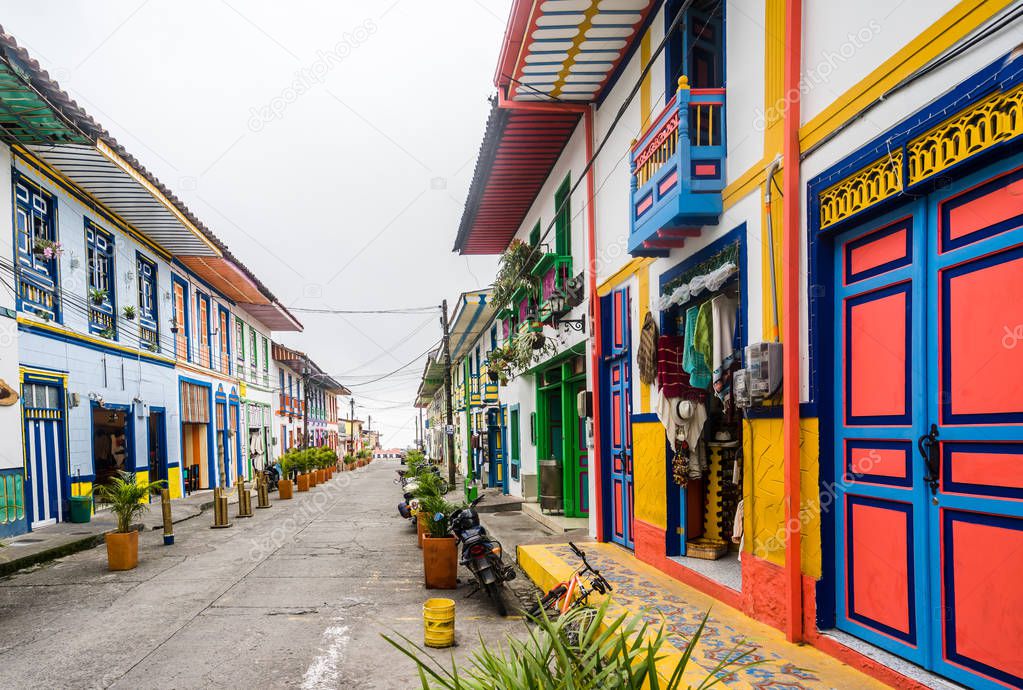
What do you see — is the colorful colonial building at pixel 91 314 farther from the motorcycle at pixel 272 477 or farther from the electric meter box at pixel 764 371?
the electric meter box at pixel 764 371

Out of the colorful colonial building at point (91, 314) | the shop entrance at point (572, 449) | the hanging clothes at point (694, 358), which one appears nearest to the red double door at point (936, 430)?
the hanging clothes at point (694, 358)

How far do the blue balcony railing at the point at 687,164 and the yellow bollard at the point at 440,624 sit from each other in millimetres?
3942

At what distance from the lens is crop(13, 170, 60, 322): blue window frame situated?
12453 mm

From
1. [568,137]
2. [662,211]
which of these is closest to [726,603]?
[662,211]

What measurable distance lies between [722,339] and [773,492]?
1.45 meters

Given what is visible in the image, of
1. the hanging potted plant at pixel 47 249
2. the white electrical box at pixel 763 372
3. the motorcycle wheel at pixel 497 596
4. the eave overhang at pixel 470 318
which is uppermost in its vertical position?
→ the hanging potted plant at pixel 47 249

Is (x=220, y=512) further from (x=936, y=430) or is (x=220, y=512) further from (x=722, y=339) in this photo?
(x=936, y=430)

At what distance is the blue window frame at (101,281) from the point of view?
15.5 meters

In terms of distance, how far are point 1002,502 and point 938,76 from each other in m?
2.19

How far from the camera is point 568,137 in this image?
1123 cm

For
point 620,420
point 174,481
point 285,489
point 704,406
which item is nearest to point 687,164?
point 704,406

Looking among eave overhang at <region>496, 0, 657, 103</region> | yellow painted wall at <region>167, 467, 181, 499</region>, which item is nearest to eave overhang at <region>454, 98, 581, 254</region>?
eave overhang at <region>496, 0, 657, 103</region>

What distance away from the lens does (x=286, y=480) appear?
70.4 feet

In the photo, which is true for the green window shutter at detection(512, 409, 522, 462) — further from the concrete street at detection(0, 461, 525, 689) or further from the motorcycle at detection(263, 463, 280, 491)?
the motorcycle at detection(263, 463, 280, 491)
